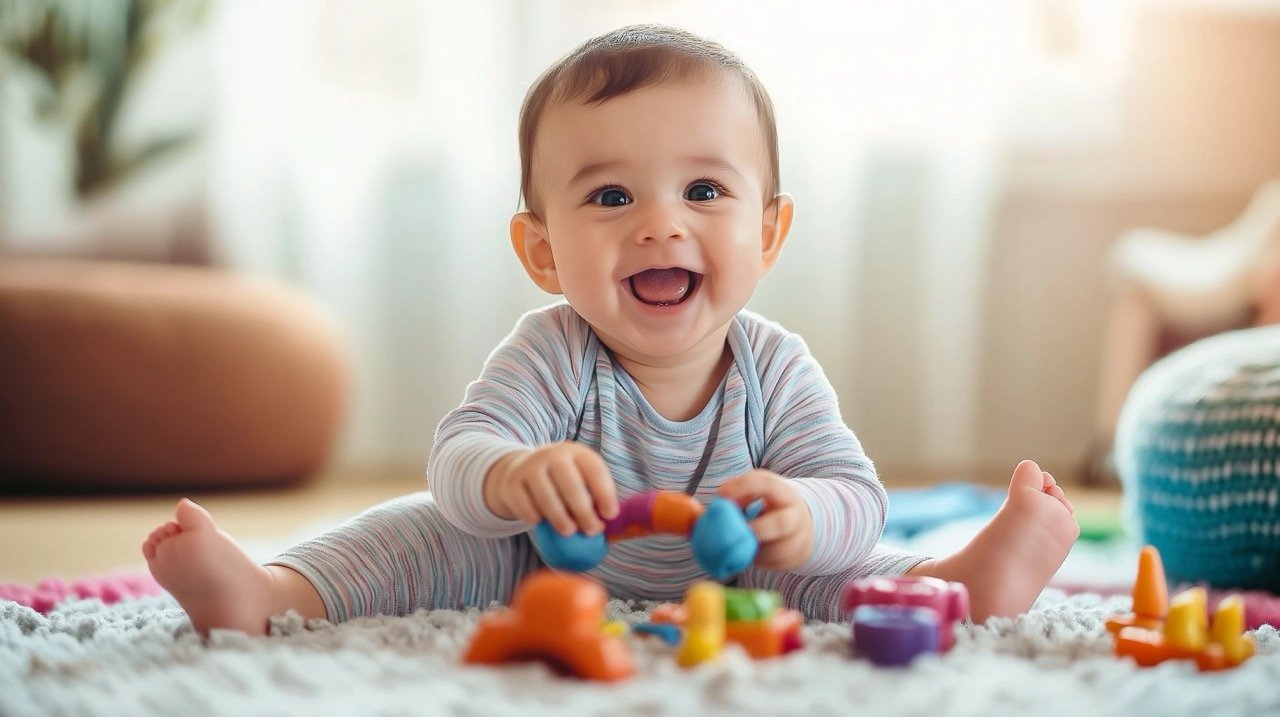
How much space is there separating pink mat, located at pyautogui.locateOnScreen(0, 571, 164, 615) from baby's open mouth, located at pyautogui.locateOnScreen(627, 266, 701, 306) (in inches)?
18.8

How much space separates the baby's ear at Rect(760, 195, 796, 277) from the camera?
104 cm

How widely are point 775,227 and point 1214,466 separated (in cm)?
47

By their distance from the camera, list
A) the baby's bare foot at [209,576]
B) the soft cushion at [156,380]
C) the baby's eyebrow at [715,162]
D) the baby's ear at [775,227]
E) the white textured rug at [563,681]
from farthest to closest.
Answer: the soft cushion at [156,380] < the baby's ear at [775,227] < the baby's eyebrow at [715,162] < the baby's bare foot at [209,576] < the white textured rug at [563,681]

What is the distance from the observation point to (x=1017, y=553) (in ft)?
2.91

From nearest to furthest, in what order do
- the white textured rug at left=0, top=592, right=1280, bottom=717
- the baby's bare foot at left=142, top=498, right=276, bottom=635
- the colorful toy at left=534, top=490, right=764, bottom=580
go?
the white textured rug at left=0, top=592, right=1280, bottom=717
the colorful toy at left=534, top=490, right=764, bottom=580
the baby's bare foot at left=142, top=498, right=276, bottom=635

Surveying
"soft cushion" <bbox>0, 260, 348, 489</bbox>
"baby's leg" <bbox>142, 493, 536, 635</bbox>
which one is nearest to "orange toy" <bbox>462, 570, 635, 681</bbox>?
"baby's leg" <bbox>142, 493, 536, 635</bbox>

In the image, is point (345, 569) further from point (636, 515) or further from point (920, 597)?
point (920, 597)

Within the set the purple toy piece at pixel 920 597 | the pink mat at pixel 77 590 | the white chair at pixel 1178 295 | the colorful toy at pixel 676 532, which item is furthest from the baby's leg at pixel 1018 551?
the white chair at pixel 1178 295

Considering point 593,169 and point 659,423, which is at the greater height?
point 593,169

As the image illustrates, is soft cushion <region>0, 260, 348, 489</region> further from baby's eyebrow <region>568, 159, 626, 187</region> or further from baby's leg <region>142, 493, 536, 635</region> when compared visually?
baby's eyebrow <region>568, 159, 626, 187</region>

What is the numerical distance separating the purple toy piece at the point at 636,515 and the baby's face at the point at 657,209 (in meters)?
0.21

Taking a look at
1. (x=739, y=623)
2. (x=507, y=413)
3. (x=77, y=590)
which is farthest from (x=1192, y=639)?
(x=77, y=590)

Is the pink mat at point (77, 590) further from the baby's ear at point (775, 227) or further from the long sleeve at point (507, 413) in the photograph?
the baby's ear at point (775, 227)

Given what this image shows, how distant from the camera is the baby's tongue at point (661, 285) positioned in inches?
37.1
